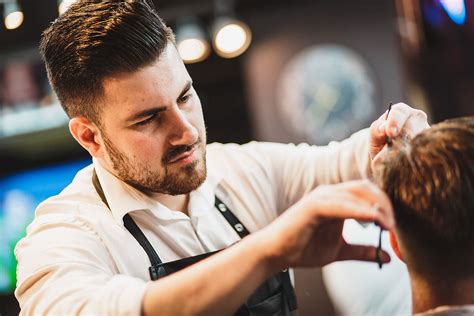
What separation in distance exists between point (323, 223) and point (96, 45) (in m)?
0.92

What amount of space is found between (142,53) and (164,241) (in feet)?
1.90

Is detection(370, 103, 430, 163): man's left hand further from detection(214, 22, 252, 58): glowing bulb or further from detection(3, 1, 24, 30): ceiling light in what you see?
detection(214, 22, 252, 58): glowing bulb

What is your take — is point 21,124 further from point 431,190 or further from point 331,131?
point 431,190

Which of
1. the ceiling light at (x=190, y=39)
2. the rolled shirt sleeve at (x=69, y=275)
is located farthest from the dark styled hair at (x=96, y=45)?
the ceiling light at (x=190, y=39)

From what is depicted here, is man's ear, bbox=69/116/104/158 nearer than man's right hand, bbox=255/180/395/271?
No

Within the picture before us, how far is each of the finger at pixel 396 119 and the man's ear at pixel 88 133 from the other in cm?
87

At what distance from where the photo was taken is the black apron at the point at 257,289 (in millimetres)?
1851

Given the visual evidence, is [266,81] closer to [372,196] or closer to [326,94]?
[326,94]

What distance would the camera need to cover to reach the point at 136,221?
1.93 meters

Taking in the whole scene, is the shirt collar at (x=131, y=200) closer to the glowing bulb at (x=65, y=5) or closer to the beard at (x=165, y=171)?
the beard at (x=165, y=171)

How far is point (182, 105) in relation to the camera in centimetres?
190

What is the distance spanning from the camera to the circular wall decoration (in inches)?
252

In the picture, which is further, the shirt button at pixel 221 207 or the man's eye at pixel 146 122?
the shirt button at pixel 221 207

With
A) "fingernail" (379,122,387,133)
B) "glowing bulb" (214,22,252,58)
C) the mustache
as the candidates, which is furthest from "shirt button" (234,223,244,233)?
"glowing bulb" (214,22,252,58)
